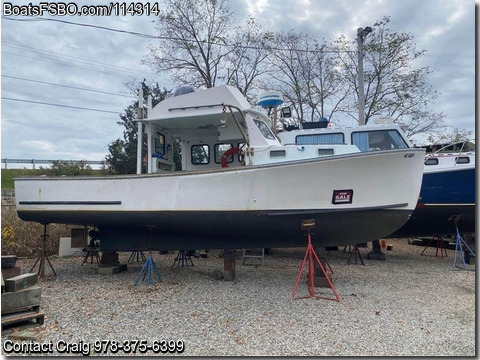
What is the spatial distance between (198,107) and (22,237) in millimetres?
7353

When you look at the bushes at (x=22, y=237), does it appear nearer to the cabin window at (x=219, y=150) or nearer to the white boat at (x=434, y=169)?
the cabin window at (x=219, y=150)

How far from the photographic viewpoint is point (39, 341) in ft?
13.8

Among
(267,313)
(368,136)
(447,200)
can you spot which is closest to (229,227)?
(267,313)

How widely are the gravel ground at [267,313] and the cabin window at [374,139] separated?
3028 millimetres

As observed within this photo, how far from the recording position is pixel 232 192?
6.54 m

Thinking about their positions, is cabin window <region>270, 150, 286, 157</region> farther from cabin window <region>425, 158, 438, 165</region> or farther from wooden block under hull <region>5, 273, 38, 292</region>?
cabin window <region>425, 158, 438, 165</region>

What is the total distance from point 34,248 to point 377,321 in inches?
388

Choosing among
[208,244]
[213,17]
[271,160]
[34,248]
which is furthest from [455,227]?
[213,17]

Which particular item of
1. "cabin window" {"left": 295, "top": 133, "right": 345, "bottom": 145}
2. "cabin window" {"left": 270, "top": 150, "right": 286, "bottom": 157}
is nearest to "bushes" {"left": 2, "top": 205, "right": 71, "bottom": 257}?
"cabin window" {"left": 270, "top": 150, "right": 286, "bottom": 157}

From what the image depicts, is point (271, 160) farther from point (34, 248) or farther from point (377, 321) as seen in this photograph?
point (34, 248)

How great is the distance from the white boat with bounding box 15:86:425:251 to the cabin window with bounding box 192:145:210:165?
9cm

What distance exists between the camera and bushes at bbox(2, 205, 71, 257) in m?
10.5

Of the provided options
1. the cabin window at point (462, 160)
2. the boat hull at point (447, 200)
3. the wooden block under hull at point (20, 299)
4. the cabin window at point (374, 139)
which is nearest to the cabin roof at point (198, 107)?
the cabin window at point (374, 139)

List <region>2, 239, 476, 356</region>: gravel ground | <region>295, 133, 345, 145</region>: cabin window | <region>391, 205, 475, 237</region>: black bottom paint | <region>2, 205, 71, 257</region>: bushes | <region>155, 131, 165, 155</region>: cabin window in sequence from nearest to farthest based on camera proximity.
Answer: <region>2, 239, 476, 356</region>: gravel ground
<region>155, 131, 165, 155</region>: cabin window
<region>295, 133, 345, 145</region>: cabin window
<region>391, 205, 475, 237</region>: black bottom paint
<region>2, 205, 71, 257</region>: bushes
